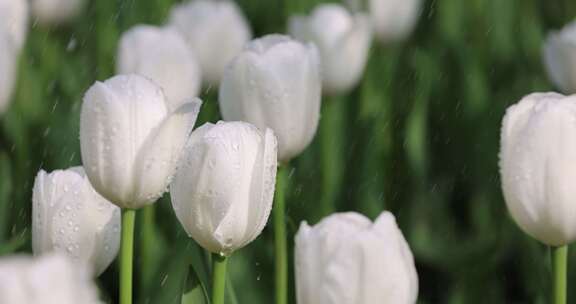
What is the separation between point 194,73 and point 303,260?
2.64 feet

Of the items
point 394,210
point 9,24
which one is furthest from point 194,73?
point 394,210

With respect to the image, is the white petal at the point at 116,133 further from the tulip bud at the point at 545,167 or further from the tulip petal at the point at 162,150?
the tulip bud at the point at 545,167

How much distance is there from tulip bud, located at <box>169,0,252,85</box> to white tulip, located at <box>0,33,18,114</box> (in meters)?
0.37

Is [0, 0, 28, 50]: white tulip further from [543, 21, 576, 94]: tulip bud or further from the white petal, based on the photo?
[543, 21, 576, 94]: tulip bud

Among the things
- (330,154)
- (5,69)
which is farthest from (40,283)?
(330,154)

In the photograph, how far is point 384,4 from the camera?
7.99 feet

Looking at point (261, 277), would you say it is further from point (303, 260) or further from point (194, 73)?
point (303, 260)

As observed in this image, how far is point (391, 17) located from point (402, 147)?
36cm

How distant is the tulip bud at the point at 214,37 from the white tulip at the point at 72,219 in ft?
2.98

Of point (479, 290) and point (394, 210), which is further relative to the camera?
point (394, 210)

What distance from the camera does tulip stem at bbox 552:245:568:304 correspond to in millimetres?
1246

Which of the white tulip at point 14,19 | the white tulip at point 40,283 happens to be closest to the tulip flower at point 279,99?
the white tulip at point 14,19

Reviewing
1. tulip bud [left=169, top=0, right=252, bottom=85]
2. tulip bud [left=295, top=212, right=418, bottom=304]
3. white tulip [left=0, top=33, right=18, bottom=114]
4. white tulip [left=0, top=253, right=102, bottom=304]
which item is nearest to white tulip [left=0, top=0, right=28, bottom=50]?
white tulip [left=0, top=33, right=18, bottom=114]

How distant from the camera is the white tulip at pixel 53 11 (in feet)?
8.35
